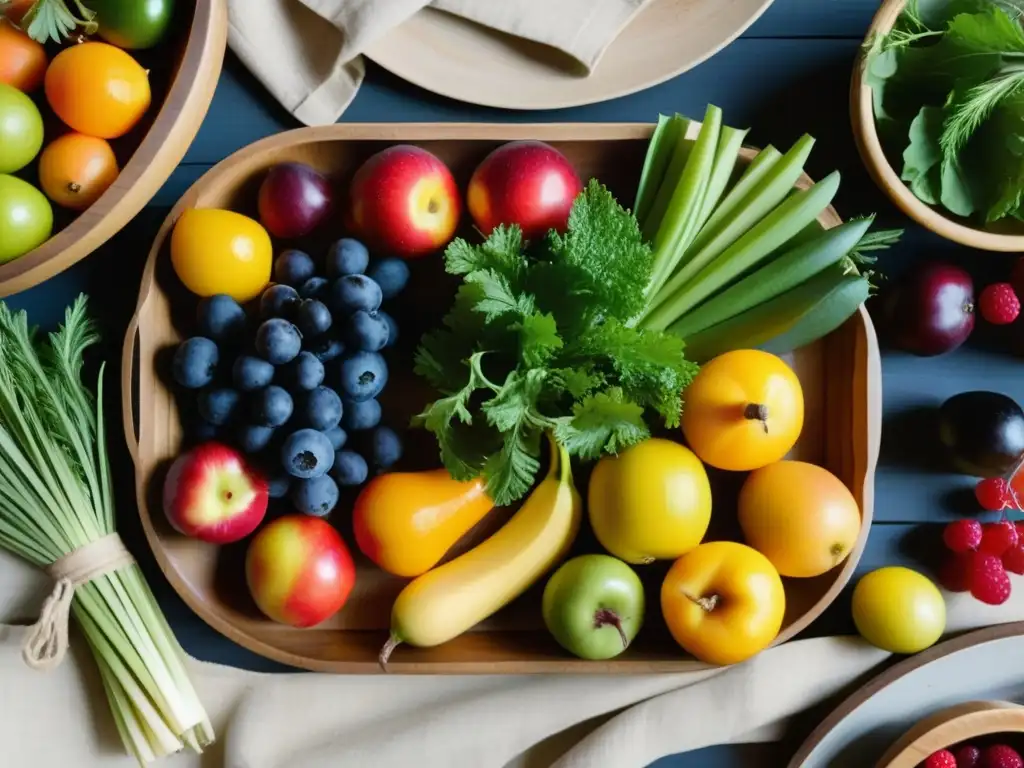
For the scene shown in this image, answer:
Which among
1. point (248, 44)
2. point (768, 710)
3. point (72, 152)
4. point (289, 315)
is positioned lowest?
point (768, 710)

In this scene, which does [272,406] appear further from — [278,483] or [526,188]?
[526,188]

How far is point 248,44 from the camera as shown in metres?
0.89

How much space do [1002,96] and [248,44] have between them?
28.6 inches

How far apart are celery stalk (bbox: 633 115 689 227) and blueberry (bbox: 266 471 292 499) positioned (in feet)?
1.38

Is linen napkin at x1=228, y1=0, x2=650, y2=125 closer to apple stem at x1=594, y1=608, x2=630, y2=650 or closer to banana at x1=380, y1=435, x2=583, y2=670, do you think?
banana at x1=380, y1=435, x2=583, y2=670

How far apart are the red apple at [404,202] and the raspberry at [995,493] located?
0.59m

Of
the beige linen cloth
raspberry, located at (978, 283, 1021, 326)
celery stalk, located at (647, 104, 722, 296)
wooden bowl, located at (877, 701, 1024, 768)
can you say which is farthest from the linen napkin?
wooden bowl, located at (877, 701, 1024, 768)

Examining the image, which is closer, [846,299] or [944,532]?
[846,299]

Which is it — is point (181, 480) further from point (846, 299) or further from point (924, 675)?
point (924, 675)

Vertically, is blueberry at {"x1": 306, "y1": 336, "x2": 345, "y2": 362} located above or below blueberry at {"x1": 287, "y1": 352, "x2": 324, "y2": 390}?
above

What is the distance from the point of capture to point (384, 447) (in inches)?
33.1

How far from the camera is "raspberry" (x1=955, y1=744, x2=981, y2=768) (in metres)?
0.83

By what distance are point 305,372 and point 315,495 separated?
0.39ft

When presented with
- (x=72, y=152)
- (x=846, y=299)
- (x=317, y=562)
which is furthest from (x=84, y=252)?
(x=846, y=299)
